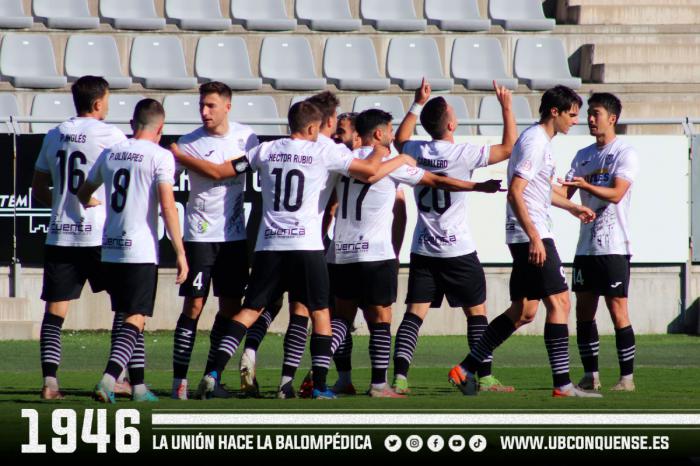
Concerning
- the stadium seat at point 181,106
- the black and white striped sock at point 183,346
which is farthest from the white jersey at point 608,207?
the stadium seat at point 181,106

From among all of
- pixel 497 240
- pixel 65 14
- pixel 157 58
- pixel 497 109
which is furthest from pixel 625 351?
pixel 65 14

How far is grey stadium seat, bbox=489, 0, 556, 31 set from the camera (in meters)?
19.5

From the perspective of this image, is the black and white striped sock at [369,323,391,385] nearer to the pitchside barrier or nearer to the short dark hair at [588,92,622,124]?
the short dark hair at [588,92,622,124]

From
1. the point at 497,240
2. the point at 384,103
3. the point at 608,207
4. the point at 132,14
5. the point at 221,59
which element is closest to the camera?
the point at 608,207

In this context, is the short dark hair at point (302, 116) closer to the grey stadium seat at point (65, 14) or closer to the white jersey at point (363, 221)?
the white jersey at point (363, 221)

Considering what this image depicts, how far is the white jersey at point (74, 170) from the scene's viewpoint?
9.22 metres

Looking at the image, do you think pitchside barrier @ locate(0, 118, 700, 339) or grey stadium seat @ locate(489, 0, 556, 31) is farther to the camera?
grey stadium seat @ locate(489, 0, 556, 31)

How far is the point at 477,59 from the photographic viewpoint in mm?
18906

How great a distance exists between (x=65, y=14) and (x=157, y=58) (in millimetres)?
1883

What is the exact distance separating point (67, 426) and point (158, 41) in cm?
1146

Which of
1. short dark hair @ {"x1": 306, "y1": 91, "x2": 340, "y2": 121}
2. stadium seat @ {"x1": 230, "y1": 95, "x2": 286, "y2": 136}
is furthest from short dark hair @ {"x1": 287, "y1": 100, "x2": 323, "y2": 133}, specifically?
stadium seat @ {"x1": 230, "y1": 95, "x2": 286, "y2": 136}

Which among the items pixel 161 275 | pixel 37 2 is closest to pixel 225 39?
pixel 37 2

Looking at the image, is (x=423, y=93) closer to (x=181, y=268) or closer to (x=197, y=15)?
(x=181, y=268)

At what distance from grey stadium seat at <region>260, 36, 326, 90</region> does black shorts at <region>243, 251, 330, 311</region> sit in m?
9.66
